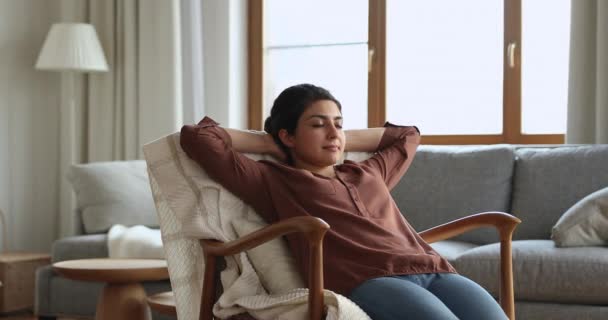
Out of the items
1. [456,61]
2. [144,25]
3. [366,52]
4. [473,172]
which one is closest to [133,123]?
[144,25]

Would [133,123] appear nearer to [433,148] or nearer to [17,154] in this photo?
[17,154]

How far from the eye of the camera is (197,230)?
2297mm

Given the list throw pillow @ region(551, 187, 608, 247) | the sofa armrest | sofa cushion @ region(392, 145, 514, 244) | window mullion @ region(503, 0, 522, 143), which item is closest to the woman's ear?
throw pillow @ region(551, 187, 608, 247)

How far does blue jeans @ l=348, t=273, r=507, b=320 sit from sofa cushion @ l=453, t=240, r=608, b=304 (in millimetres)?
882

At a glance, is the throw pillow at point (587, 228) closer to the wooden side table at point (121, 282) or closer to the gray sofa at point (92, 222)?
the wooden side table at point (121, 282)

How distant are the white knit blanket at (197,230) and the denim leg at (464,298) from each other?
1.24ft

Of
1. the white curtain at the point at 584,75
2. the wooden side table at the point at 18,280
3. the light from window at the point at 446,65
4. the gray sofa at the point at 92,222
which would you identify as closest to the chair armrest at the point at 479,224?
the gray sofa at the point at 92,222

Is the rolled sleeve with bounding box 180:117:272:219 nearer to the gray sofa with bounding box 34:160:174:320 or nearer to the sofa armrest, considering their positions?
the gray sofa with bounding box 34:160:174:320

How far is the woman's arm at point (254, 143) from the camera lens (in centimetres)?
Result: 244

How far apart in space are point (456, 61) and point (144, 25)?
5.79 feet

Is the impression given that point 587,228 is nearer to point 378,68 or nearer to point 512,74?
point 512,74

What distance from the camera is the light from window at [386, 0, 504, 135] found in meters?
4.43

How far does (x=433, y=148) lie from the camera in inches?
149

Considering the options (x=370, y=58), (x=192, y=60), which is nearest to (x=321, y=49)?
(x=370, y=58)
